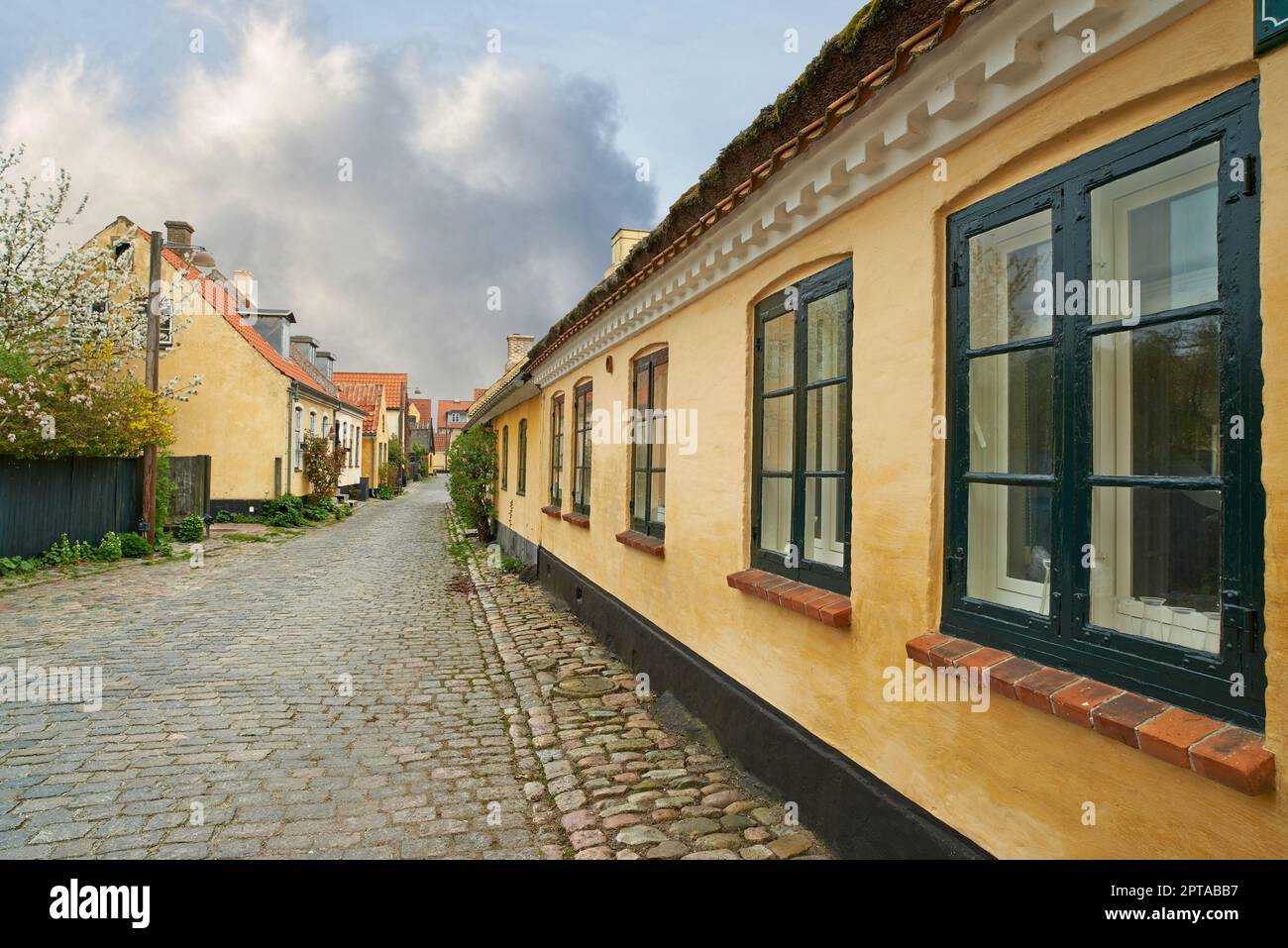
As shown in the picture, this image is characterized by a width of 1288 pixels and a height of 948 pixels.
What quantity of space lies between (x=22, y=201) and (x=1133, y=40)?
61.2 ft

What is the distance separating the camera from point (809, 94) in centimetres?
351

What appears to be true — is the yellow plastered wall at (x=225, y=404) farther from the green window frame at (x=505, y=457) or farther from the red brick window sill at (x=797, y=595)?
the red brick window sill at (x=797, y=595)

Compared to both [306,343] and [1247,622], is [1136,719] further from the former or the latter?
[306,343]

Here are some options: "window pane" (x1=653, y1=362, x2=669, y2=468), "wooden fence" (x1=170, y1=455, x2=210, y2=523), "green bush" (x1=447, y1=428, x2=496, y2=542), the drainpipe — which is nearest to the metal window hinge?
"window pane" (x1=653, y1=362, x2=669, y2=468)

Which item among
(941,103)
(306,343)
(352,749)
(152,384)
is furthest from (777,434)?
(306,343)

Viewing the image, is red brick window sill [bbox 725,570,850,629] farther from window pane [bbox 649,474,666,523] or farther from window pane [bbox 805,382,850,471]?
window pane [bbox 649,474,666,523]

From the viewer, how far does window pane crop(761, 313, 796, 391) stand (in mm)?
4145

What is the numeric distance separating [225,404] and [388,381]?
1061 inches

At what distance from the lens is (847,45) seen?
10.3 ft

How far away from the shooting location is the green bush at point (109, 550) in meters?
12.9

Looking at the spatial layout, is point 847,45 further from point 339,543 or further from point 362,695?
point 339,543

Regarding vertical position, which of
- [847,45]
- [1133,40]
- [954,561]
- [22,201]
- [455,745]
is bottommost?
[455,745]

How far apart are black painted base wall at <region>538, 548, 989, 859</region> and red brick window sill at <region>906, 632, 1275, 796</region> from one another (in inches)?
24.8
